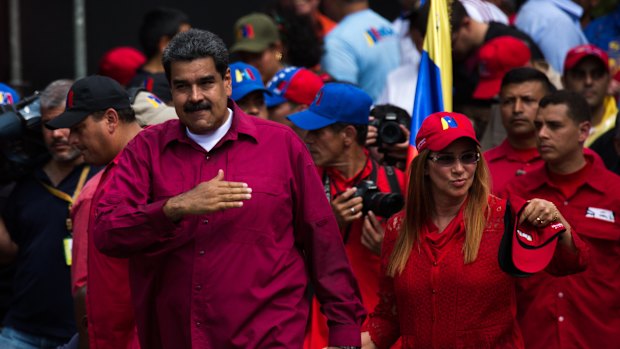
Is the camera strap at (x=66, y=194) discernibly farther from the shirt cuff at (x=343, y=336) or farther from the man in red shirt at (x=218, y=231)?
the shirt cuff at (x=343, y=336)

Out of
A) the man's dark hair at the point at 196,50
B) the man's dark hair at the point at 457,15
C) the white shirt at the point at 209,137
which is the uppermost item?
the man's dark hair at the point at 196,50

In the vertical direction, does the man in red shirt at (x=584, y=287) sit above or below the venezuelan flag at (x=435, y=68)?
below

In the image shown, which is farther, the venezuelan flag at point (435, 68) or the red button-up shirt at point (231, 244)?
the venezuelan flag at point (435, 68)

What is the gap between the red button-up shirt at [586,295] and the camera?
607cm

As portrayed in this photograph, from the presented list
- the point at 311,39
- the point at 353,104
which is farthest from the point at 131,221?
the point at 311,39

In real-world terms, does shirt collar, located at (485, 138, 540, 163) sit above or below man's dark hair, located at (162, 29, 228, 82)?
below

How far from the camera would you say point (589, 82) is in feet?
26.9

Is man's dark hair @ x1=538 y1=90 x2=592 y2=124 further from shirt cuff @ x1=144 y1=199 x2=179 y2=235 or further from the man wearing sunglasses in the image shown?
shirt cuff @ x1=144 y1=199 x2=179 y2=235

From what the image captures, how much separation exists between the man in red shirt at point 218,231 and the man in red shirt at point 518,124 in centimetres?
208

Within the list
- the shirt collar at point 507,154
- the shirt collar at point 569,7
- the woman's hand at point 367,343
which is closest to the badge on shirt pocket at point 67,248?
the woman's hand at point 367,343

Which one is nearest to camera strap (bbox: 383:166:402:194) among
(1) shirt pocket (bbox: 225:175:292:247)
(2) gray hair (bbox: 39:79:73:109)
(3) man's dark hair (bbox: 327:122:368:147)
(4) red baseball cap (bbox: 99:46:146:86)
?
(3) man's dark hair (bbox: 327:122:368:147)

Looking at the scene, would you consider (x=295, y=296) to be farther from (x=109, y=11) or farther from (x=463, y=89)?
(x=109, y=11)

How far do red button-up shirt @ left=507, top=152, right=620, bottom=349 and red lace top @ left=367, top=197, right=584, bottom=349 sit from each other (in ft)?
2.64

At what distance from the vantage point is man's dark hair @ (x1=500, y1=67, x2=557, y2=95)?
723 centimetres
